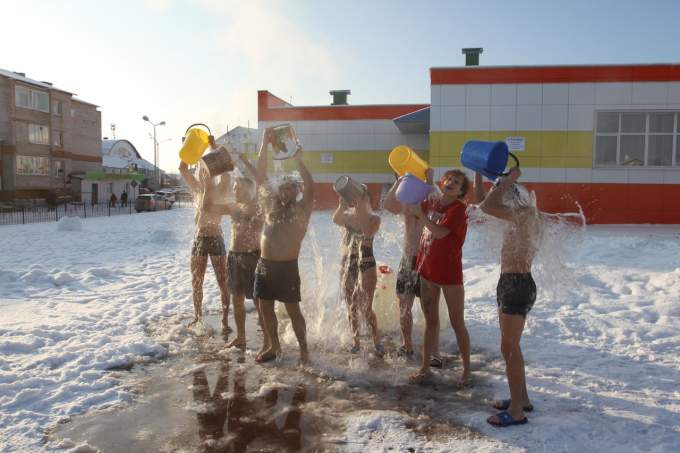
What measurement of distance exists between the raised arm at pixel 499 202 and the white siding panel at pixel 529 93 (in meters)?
12.0

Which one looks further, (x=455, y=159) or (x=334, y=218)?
(x=455, y=159)

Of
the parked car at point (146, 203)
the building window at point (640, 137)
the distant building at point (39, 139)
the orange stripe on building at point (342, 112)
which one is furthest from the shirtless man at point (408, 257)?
the distant building at point (39, 139)

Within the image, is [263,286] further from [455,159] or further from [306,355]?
[455,159]

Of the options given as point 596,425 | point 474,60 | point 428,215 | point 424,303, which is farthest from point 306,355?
point 474,60

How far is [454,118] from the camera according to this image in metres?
14.6

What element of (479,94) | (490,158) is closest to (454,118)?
(479,94)

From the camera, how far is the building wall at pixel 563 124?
14.0 m

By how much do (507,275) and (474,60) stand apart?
16178mm

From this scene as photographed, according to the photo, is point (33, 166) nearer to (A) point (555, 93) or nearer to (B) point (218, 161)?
(A) point (555, 93)

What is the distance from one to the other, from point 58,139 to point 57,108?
2292mm

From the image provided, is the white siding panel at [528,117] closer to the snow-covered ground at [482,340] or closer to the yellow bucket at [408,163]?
the snow-covered ground at [482,340]

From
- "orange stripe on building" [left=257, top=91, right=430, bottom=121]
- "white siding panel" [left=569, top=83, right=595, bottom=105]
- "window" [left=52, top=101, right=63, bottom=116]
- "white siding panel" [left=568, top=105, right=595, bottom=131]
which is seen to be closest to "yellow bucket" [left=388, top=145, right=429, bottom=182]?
"white siding panel" [left=568, top=105, right=595, bottom=131]

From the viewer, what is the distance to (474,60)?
18062 millimetres

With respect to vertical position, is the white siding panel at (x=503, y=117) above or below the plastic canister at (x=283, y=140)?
above
